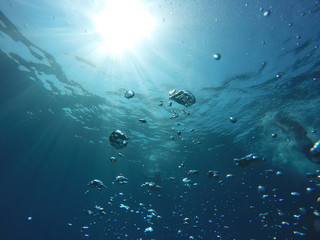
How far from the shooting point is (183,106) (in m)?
16.5

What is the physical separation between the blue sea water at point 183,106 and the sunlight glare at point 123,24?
458 mm

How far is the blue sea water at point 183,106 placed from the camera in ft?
33.8

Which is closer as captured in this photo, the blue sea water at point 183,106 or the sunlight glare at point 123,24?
the sunlight glare at point 123,24

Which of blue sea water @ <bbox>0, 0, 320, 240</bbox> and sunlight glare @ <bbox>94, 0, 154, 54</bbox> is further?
blue sea water @ <bbox>0, 0, 320, 240</bbox>

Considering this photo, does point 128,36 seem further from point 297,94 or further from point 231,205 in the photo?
point 231,205

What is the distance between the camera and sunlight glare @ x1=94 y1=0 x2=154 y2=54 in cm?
924

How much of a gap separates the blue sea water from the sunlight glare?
458mm

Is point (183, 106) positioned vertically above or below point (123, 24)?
above

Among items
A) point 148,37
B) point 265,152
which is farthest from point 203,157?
point 148,37

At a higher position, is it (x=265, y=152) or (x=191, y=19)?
(x=265, y=152)

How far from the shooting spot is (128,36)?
11.1m

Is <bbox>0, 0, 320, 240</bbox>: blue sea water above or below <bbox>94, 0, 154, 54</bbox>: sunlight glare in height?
above

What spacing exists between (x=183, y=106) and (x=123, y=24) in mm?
8571

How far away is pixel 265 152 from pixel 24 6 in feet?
92.1
